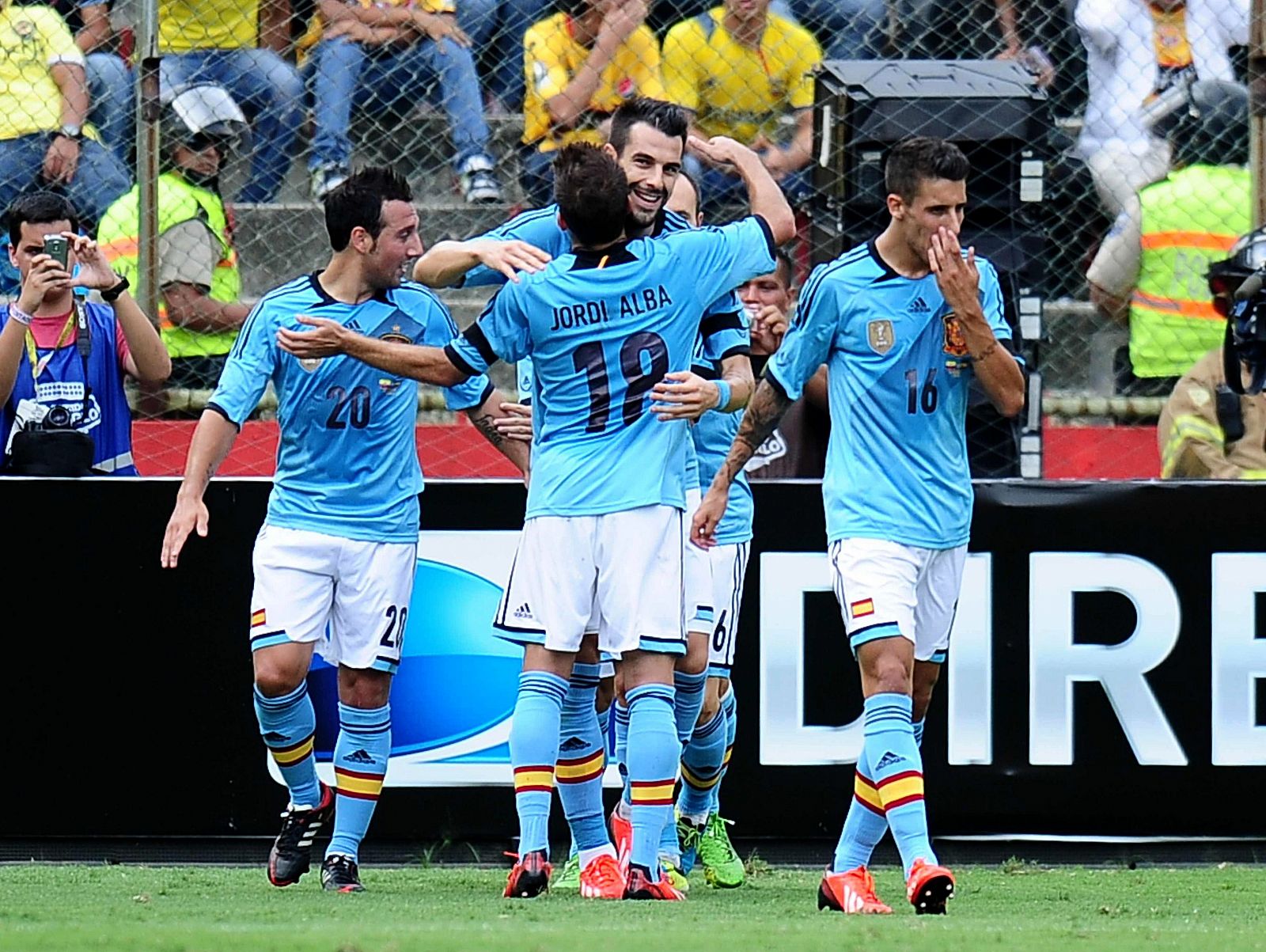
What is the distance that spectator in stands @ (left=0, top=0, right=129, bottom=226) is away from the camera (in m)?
8.55

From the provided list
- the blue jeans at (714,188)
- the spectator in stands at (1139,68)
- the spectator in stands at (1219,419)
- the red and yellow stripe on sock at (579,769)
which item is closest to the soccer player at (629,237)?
the red and yellow stripe on sock at (579,769)

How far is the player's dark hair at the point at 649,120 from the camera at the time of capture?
6086 millimetres

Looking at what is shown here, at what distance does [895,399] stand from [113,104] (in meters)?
4.12

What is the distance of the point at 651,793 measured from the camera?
5602 millimetres

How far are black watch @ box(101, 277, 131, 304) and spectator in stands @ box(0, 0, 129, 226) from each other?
1225 millimetres

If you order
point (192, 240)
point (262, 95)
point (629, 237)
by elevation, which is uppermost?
point (262, 95)

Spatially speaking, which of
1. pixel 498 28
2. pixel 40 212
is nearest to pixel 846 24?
pixel 498 28

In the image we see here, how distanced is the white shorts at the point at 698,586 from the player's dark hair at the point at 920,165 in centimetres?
128

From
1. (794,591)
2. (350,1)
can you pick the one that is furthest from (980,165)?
(350,1)

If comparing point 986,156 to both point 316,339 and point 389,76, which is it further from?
point 316,339

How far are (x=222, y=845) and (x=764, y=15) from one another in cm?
443

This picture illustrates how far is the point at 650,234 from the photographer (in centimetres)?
615

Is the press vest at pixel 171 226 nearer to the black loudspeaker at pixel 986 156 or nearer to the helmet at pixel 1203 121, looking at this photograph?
the black loudspeaker at pixel 986 156

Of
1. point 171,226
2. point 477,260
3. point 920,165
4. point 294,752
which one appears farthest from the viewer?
point 171,226
